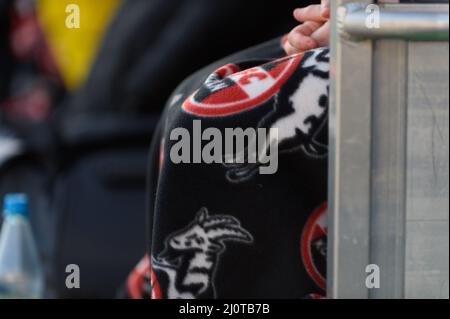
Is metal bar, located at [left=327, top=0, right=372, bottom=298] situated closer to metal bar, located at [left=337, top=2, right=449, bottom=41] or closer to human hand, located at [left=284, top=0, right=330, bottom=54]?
metal bar, located at [left=337, top=2, right=449, bottom=41]

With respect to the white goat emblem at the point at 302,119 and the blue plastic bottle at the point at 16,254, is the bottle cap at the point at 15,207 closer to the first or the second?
the blue plastic bottle at the point at 16,254

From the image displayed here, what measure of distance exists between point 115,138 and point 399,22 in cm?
197

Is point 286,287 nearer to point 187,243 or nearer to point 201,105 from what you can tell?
point 187,243

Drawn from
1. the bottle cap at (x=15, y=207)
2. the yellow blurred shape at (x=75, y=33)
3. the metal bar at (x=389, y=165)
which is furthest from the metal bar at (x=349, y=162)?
the yellow blurred shape at (x=75, y=33)

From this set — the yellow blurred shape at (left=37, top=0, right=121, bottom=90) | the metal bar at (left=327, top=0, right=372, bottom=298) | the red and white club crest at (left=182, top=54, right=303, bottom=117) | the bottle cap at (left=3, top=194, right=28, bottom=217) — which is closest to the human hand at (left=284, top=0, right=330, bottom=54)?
the red and white club crest at (left=182, top=54, right=303, bottom=117)

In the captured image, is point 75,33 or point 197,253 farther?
point 75,33

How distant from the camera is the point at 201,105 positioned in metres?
1.18

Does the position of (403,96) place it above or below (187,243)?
above

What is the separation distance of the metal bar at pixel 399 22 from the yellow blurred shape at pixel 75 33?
2.60 metres

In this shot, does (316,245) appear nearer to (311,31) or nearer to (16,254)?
(311,31)

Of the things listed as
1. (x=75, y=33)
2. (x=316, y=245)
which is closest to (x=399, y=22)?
(x=316, y=245)

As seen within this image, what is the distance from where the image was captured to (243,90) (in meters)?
1.16
